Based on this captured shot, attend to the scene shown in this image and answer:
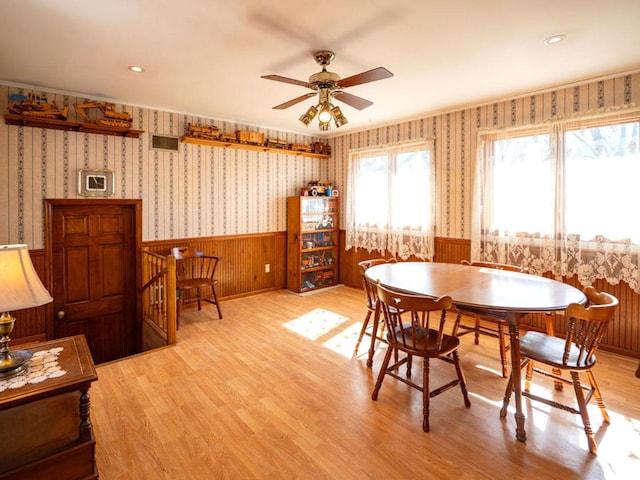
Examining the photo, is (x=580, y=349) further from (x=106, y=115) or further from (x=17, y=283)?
(x=106, y=115)

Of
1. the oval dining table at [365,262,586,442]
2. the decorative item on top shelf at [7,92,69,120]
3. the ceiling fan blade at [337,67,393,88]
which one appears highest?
the decorative item on top shelf at [7,92,69,120]

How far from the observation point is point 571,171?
3.62m

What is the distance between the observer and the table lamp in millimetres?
1531

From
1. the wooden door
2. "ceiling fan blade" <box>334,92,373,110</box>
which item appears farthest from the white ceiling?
the wooden door

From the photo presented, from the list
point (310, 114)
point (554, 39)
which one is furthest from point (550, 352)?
point (310, 114)

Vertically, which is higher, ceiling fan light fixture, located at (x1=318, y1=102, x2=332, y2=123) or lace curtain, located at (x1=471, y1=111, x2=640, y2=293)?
ceiling fan light fixture, located at (x1=318, y1=102, x2=332, y2=123)

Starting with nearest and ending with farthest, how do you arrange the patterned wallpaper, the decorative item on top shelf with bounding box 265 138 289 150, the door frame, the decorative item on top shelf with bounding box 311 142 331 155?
the patterned wallpaper
the door frame
the decorative item on top shelf with bounding box 265 138 289 150
the decorative item on top shelf with bounding box 311 142 331 155

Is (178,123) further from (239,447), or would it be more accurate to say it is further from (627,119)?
(627,119)

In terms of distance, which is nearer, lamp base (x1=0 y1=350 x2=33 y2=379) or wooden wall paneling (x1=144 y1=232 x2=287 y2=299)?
lamp base (x1=0 y1=350 x2=33 y2=379)

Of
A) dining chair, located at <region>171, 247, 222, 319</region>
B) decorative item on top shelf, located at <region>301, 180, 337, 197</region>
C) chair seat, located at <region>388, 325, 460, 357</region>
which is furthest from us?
decorative item on top shelf, located at <region>301, 180, 337, 197</region>

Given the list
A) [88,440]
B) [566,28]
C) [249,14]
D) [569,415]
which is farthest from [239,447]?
[566,28]

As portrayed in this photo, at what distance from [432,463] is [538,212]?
3.05 metres

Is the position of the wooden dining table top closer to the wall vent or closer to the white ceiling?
the white ceiling

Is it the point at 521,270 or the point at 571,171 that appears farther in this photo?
the point at 571,171
